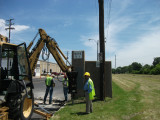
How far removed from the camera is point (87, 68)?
36.5 ft

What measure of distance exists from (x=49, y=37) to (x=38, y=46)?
2.79ft

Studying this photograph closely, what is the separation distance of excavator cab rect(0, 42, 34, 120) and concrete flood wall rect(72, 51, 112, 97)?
17.4 feet

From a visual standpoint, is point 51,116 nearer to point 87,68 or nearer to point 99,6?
point 87,68

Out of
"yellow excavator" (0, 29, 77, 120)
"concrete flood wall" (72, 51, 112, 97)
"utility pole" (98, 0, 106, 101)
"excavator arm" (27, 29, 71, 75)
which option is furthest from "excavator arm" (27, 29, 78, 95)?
"yellow excavator" (0, 29, 77, 120)

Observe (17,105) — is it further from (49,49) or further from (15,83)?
(49,49)

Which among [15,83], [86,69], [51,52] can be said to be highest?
[51,52]

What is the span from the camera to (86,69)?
11141 millimetres

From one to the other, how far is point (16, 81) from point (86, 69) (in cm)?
646

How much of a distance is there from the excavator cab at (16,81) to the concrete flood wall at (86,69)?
530 cm

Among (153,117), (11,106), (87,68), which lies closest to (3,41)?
(11,106)

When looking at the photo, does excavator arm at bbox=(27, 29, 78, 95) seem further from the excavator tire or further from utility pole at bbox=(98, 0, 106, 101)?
the excavator tire

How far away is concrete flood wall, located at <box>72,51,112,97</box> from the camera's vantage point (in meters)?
10.7

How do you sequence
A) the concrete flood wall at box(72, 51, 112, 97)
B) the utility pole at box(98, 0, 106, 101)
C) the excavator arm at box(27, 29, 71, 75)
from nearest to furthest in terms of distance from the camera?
the excavator arm at box(27, 29, 71, 75)
the utility pole at box(98, 0, 106, 101)
the concrete flood wall at box(72, 51, 112, 97)

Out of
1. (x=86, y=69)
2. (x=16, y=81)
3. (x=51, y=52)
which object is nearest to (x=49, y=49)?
(x=51, y=52)
